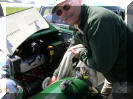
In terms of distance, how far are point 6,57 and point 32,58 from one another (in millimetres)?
411

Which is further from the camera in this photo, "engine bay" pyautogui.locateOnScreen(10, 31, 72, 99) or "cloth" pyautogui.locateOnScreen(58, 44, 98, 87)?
"engine bay" pyautogui.locateOnScreen(10, 31, 72, 99)

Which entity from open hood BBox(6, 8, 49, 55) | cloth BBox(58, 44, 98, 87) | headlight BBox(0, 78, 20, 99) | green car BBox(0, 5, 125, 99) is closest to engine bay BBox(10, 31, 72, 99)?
green car BBox(0, 5, 125, 99)

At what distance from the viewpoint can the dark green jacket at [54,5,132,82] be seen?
1.51 m

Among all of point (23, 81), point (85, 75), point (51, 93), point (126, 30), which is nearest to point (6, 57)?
point (23, 81)

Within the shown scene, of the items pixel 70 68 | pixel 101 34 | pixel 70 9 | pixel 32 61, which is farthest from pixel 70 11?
pixel 32 61

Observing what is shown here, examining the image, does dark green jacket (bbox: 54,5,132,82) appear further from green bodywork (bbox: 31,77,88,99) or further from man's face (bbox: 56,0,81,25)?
green bodywork (bbox: 31,77,88,99)

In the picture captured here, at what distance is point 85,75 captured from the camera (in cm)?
201

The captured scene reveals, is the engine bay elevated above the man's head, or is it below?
below

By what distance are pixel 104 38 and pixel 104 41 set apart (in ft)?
0.08

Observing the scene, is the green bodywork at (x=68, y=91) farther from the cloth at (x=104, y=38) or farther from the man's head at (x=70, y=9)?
the man's head at (x=70, y=9)

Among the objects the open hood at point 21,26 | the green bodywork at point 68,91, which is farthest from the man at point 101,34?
the open hood at point 21,26

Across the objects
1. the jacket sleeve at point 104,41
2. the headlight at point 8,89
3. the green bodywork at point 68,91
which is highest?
the jacket sleeve at point 104,41

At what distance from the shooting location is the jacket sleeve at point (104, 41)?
1499 mm

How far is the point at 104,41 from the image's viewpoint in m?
1.51
